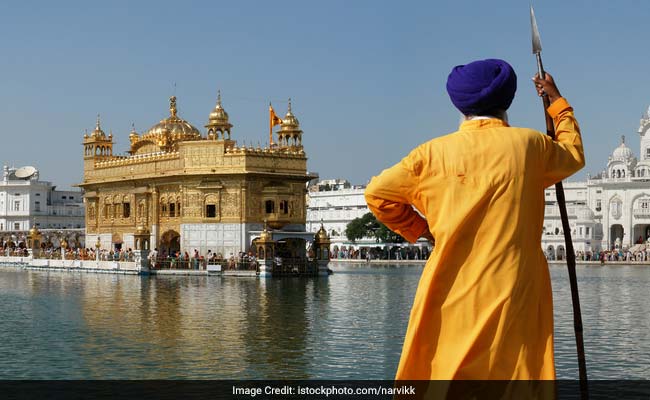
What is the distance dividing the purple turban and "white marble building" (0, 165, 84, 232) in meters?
99.5

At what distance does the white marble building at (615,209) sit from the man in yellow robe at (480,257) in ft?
273

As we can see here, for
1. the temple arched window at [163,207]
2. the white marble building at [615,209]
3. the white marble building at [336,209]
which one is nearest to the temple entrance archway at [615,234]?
the white marble building at [615,209]

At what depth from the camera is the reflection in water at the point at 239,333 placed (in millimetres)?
13961

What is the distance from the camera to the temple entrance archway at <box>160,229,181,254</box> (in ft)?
158

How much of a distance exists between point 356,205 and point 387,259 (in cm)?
2133

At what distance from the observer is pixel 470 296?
4199mm

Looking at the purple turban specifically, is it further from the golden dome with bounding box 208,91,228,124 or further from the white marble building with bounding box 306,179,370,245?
the white marble building with bounding box 306,179,370,245

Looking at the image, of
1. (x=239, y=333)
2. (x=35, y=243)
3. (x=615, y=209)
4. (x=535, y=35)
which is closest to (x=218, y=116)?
(x=35, y=243)

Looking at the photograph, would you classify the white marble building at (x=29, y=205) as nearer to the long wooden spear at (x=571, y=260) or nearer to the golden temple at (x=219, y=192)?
the golden temple at (x=219, y=192)

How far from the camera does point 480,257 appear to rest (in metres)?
4.22

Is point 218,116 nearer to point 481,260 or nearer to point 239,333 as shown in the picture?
point 239,333

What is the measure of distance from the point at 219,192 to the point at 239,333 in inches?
1057

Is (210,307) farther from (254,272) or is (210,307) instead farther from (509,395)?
(509,395)

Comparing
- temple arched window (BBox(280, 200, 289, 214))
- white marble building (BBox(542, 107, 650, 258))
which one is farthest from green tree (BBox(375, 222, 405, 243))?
temple arched window (BBox(280, 200, 289, 214))
